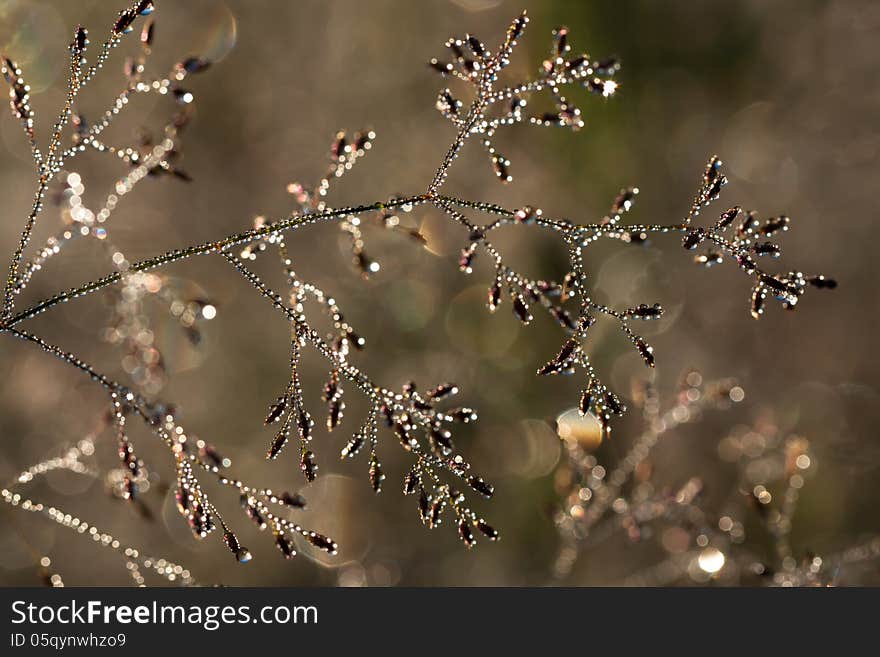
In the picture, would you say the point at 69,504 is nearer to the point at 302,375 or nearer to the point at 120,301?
the point at 302,375

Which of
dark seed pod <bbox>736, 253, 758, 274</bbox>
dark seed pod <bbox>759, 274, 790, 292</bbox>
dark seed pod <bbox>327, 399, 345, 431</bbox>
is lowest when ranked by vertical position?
dark seed pod <bbox>327, 399, 345, 431</bbox>

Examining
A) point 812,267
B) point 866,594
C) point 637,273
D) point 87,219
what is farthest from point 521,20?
point 812,267

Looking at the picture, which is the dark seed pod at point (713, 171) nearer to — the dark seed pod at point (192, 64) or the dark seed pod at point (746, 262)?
the dark seed pod at point (746, 262)

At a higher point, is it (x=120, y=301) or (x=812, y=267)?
(x=812, y=267)

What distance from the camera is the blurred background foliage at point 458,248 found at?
1258 millimetres

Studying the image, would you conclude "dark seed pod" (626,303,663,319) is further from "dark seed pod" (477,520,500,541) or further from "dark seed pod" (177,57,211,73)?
"dark seed pod" (177,57,211,73)

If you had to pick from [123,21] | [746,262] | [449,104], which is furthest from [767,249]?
[123,21]

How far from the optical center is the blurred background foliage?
126 centimetres

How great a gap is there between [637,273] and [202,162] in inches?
31.9

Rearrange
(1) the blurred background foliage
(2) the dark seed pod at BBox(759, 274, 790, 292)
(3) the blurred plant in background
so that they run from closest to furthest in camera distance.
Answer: (2) the dark seed pod at BBox(759, 274, 790, 292), (3) the blurred plant in background, (1) the blurred background foliage

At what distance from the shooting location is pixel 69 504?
1.24 metres

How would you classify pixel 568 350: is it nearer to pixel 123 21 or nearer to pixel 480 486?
pixel 480 486

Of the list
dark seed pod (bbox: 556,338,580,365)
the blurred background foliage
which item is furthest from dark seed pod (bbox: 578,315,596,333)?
the blurred background foliage

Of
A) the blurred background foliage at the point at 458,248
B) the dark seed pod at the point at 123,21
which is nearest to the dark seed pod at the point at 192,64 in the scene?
the dark seed pod at the point at 123,21
